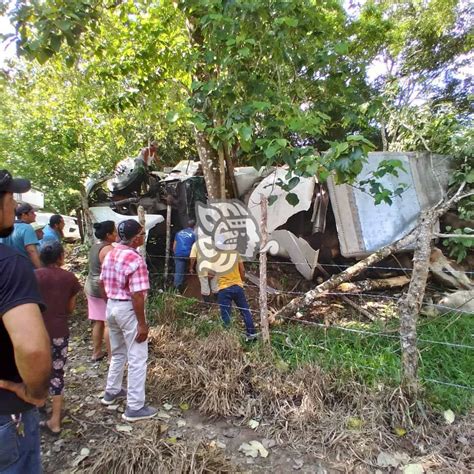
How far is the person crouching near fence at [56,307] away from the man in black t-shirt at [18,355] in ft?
4.45

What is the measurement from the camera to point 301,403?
2.92 m

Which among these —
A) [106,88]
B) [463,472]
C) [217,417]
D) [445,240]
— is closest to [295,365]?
[217,417]

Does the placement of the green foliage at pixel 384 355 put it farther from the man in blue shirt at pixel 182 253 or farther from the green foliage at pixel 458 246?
the man in blue shirt at pixel 182 253

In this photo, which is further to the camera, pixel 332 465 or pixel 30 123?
pixel 30 123

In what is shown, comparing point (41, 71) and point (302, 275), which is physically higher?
point (41, 71)

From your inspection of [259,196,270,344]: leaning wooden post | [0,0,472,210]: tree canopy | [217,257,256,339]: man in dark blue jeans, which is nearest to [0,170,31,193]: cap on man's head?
[0,0,472,210]: tree canopy

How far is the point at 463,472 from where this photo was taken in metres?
2.29

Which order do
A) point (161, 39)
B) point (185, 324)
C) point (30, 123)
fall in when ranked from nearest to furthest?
point (185, 324)
point (161, 39)
point (30, 123)

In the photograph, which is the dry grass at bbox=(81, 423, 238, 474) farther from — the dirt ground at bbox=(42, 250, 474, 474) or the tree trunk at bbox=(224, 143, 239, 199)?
the tree trunk at bbox=(224, 143, 239, 199)

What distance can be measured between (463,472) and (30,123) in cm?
711

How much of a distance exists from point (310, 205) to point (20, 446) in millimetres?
4996

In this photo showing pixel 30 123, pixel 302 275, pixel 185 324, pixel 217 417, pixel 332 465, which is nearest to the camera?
pixel 332 465

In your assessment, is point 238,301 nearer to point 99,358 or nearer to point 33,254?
point 99,358

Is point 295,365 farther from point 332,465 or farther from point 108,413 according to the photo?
point 108,413
